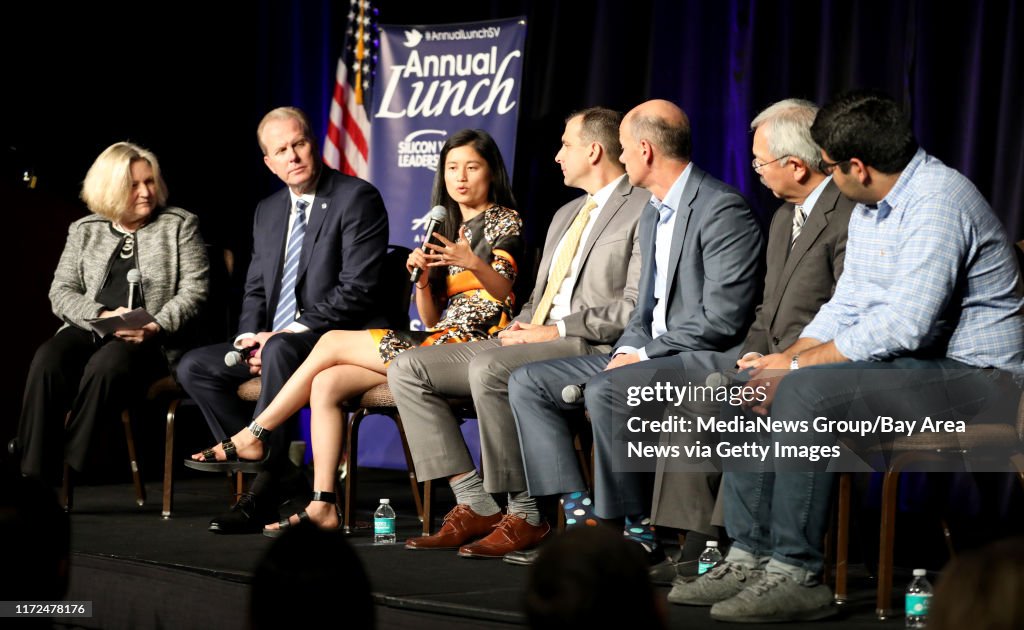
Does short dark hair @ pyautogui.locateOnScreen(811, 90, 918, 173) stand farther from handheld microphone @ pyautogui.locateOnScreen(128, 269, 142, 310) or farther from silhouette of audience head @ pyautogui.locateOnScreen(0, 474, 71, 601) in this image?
handheld microphone @ pyautogui.locateOnScreen(128, 269, 142, 310)

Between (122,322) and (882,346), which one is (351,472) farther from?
(882,346)

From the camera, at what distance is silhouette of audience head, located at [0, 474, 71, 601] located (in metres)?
1.39

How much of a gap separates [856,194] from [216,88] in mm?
4385

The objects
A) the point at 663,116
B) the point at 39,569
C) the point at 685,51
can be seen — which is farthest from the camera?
the point at 685,51

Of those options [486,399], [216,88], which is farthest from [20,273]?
[486,399]

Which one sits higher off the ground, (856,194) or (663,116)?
(663,116)

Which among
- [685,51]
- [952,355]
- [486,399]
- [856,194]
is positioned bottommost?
[486,399]

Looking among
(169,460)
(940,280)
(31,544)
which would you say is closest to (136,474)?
(169,460)

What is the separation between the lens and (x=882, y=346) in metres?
2.67

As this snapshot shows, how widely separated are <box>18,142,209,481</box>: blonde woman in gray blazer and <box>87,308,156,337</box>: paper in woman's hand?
0.07ft

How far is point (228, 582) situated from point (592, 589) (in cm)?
204

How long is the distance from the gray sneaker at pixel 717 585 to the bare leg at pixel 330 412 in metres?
1.41

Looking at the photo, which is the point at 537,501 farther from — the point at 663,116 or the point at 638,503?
the point at 663,116

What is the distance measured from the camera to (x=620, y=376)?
3.21 meters
